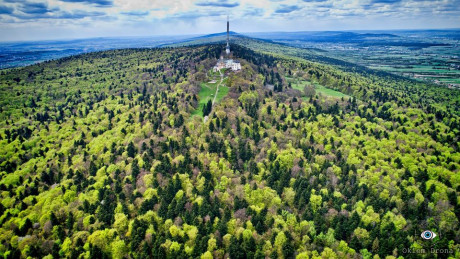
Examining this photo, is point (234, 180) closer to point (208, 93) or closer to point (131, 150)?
point (131, 150)

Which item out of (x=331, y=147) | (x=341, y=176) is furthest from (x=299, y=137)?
(x=341, y=176)

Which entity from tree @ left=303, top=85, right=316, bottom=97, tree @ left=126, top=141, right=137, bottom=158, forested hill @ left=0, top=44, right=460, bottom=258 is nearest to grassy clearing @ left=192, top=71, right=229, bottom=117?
forested hill @ left=0, top=44, right=460, bottom=258

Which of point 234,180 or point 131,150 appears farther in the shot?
point 131,150

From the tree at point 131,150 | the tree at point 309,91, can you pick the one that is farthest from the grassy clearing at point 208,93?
the tree at point 309,91

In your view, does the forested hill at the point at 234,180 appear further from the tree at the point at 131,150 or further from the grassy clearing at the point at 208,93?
the grassy clearing at the point at 208,93

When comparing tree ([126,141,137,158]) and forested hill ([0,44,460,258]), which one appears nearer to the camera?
forested hill ([0,44,460,258])

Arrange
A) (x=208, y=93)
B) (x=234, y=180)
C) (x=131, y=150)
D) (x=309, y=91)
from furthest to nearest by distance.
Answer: (x=309, y=91) < (x=208, y=93) < (x=131, y=150) < (x=234, y=180)

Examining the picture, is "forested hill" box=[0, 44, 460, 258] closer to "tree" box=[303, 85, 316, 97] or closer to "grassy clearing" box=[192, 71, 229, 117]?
"grassy clearing" box=[192, 71, 229, 117]

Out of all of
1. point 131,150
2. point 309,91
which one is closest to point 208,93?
point 131,150

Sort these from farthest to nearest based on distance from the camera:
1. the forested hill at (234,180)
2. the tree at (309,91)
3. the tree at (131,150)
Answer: the tree at (309,91)
the tree at (131,150)
the forested hill at (234,180)

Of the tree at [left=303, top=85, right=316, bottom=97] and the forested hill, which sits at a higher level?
the tree at [left=303, top=85, right=316, bottom=97]
